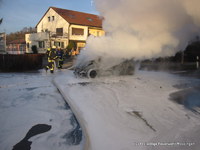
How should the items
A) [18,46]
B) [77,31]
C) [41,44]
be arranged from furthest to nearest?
[18,46] < [77,31] < [41,44]

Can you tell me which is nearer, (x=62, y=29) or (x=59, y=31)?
(x=62, y=29)

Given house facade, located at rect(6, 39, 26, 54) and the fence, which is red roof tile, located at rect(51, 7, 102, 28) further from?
the fence

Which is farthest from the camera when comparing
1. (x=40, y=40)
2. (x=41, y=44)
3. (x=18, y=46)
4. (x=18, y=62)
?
(x=18, y=46)

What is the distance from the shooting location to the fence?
385 inches

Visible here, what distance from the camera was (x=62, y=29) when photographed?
28.1 m

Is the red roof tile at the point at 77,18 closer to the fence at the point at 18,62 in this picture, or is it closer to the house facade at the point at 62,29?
the house facade at the point at 62,29

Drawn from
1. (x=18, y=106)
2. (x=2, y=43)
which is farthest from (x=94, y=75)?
(x=2, y=43)

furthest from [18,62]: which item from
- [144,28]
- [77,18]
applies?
[77,18]

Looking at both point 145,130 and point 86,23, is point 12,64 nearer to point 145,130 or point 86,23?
point 145,130

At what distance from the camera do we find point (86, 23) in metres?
29.3

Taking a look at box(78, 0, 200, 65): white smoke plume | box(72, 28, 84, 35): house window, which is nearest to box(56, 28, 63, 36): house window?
box(72, 28, 84, 35): house window

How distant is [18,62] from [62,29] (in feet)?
63.4

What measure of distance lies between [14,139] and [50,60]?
22.1 feet

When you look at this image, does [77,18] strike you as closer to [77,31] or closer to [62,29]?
[77,31]
